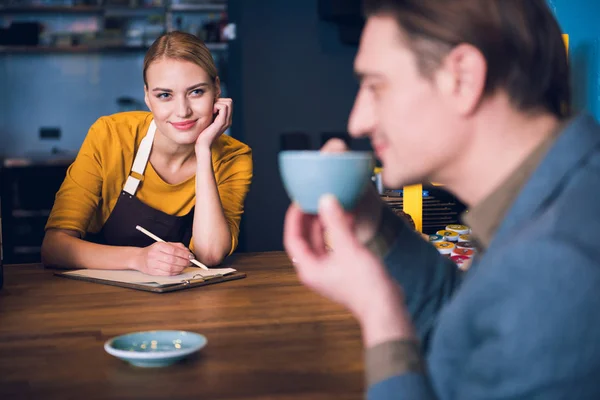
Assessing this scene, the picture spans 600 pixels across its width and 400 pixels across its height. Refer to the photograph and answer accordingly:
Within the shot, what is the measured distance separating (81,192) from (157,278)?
599 mm

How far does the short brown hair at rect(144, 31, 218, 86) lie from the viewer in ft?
6.98

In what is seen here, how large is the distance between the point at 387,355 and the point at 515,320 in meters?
0.15

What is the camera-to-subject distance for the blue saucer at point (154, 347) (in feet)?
3.18

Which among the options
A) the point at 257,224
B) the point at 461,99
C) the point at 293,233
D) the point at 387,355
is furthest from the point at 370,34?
the point at 257,224

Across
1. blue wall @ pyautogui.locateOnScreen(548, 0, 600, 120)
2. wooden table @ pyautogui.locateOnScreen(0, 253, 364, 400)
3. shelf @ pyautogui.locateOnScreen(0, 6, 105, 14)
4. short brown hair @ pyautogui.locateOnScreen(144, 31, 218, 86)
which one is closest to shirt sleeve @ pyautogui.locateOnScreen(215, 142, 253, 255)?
short brown hair @ pyautogui.locateOnScreen(144, 31, 218, 86)

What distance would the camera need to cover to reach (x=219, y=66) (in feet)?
19.7

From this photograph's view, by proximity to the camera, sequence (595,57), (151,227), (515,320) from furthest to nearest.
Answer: (151,227)
(595,57)
(515,320)

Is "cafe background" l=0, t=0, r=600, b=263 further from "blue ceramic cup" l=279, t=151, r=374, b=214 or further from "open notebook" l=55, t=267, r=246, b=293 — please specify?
"blue ceramic cup" l=279, t=151, r=374, b=214

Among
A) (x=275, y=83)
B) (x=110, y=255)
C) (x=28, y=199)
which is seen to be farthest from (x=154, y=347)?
(x=28, y=199)

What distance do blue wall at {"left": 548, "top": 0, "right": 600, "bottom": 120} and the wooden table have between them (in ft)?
3.55

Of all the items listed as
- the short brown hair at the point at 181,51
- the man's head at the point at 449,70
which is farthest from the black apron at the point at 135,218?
the man's head at the point at 449,70

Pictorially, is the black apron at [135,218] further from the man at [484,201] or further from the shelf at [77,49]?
the shelf at [77,49]

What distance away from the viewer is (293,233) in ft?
2.94

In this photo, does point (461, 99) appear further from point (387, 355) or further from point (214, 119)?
point (214, 119)
